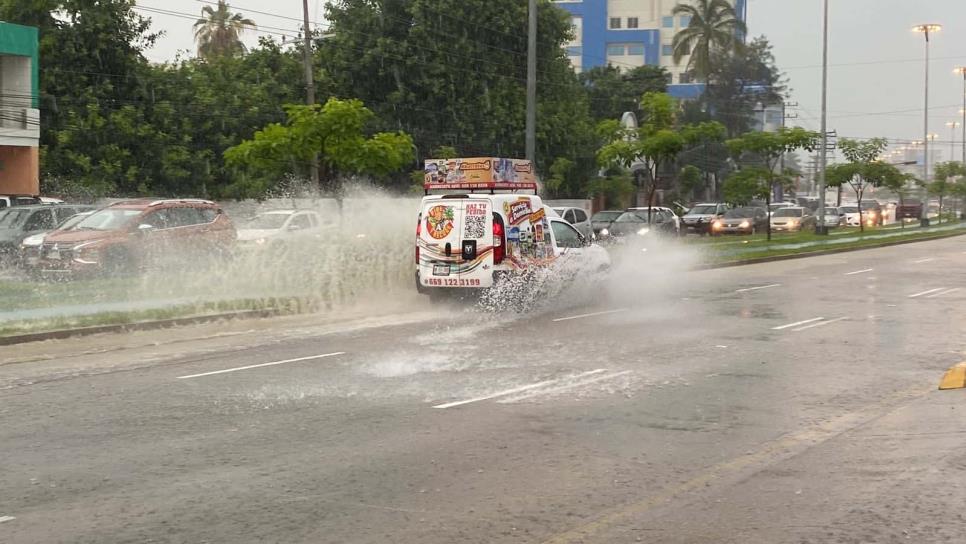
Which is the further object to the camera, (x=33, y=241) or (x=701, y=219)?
(x=701, y=219)

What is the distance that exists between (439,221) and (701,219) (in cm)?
3528

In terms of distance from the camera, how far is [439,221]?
17.5m

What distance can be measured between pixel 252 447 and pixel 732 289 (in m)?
15.8

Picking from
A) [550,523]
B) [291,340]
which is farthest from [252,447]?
[291,340]

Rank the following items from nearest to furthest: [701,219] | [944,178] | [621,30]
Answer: [701,219]
[944,178]
[621,30]

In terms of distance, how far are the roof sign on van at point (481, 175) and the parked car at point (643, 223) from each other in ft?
66.4

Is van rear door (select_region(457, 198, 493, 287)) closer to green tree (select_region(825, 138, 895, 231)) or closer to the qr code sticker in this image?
the qr code sticker

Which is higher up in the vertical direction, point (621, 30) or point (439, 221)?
point (621, 30)

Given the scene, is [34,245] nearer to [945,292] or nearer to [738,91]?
[945,292]

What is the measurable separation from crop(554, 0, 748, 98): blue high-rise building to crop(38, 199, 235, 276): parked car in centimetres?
9680

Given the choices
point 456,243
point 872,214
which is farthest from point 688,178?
point 456,243

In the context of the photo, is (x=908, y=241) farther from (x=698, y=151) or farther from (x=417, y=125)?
(x=698, y=151)

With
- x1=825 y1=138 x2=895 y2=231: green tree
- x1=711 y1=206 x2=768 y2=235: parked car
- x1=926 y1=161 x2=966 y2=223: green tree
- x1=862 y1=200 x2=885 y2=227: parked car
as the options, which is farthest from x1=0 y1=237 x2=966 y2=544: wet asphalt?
x1=926 y1=161 x2=966 y2=223: green tree

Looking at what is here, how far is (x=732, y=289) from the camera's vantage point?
72.5 ft
